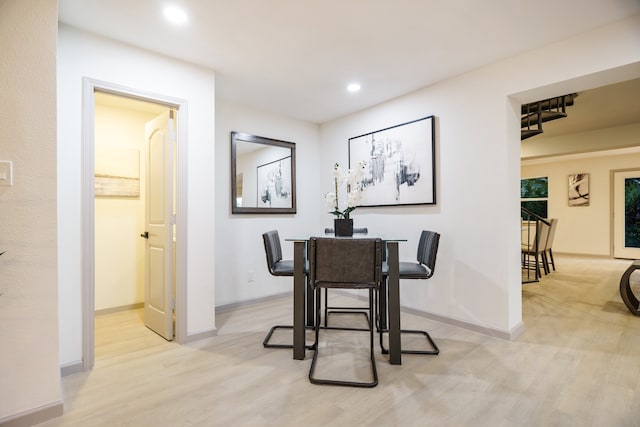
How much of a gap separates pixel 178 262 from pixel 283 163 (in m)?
2.06

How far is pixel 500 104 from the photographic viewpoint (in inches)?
109

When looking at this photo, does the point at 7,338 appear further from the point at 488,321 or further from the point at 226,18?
the point at 488,321

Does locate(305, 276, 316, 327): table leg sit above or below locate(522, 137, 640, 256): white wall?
below

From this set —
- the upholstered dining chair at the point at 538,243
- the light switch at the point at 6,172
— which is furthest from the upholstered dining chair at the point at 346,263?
the upholstered dining chair at the point at 538,243

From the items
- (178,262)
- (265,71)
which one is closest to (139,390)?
(178,262)

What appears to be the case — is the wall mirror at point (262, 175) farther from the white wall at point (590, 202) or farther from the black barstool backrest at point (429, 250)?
the white wall at point (590, 202)

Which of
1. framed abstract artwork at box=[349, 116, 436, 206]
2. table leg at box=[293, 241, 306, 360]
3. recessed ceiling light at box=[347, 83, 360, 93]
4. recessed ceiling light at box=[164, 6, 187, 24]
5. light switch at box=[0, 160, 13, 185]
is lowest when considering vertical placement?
table leg at box=[293, 241, 306, 360]

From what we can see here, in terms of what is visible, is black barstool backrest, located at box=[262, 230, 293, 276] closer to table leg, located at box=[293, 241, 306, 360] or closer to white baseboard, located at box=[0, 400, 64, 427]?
table leg, located at box=[293, 241, 306, 360]

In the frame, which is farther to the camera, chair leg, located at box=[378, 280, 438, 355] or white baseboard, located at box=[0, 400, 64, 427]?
chair leg, located at box=[378, 280, 438, 355]

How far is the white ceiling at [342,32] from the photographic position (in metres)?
2.03

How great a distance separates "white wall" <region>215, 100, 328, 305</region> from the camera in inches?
147

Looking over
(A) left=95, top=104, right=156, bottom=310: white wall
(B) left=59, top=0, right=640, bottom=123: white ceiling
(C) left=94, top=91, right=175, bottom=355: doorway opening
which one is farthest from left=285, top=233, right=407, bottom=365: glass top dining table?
(A) left=95, top=104, right=156, bottom=310: white wall

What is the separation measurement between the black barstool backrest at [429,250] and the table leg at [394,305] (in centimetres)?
38

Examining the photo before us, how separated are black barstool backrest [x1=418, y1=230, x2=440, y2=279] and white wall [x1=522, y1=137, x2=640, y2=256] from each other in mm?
6972
